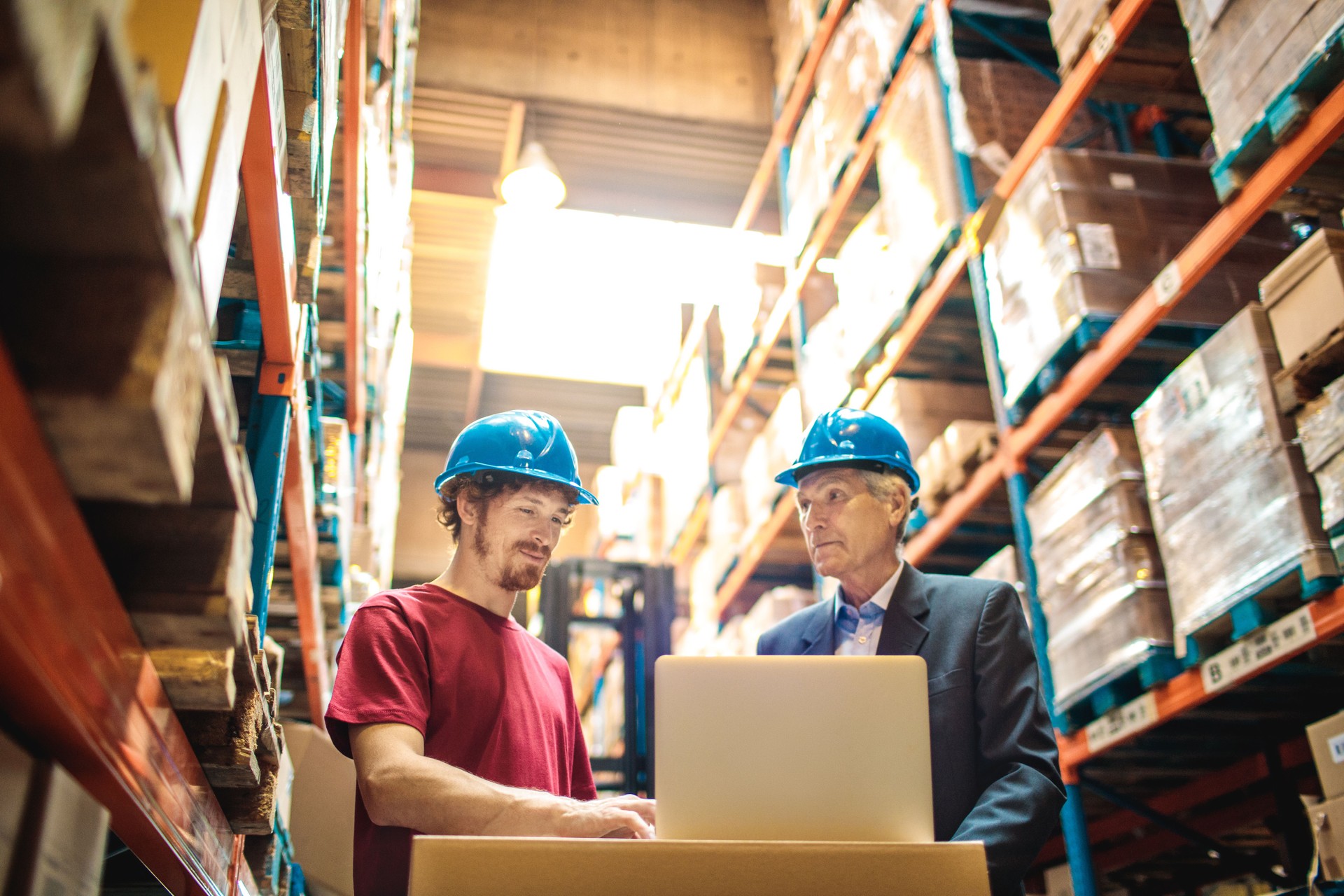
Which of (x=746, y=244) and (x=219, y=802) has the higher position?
(x=746, y=244)

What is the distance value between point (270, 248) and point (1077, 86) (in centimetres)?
367

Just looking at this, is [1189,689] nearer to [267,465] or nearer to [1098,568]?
[1098,568]

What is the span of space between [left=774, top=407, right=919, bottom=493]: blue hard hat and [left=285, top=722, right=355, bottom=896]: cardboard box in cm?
200

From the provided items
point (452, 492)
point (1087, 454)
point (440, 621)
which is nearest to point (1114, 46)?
point (1087, 454)

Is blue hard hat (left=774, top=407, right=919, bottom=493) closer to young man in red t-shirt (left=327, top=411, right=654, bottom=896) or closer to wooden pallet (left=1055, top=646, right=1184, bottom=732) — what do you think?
young man in red t-shirt (left=327, top=411, right=654, bottom=896)

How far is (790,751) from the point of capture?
67.1 inches

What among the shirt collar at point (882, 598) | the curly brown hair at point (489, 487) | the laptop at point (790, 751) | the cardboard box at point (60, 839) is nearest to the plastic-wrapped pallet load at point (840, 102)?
the shirt collar at point (882, 598)

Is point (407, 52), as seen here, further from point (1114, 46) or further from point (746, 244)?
point (746, 244)

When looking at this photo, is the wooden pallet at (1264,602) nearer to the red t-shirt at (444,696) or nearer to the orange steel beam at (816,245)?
the red t-shirt at (444,696)

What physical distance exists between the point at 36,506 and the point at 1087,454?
4416 millimetres

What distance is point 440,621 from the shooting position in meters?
2.44

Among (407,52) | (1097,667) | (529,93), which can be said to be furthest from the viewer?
(529,93)

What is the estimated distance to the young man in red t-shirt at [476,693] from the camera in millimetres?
1944

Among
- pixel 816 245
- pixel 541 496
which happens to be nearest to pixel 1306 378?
pixel 541 496
